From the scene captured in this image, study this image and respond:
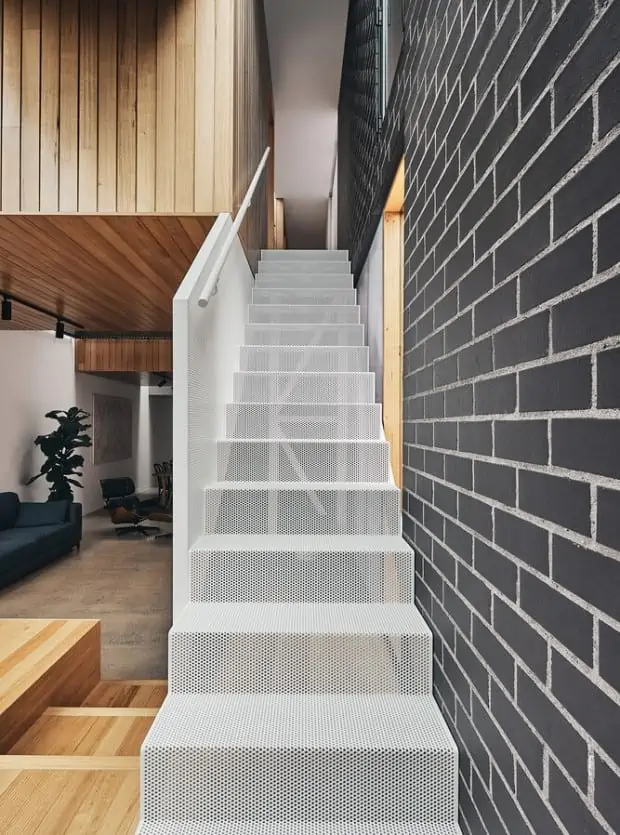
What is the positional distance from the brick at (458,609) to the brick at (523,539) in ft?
1.01

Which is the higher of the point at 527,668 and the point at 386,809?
the point at 527,668

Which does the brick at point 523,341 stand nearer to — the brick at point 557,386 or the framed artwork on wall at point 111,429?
the brick at point 557,386

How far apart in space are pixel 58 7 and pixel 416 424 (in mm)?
2960

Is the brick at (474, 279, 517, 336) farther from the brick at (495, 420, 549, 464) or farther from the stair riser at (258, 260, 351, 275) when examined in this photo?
the stair riser at (258, 260, 351, 275)

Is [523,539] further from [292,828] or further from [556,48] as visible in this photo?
[292,828]

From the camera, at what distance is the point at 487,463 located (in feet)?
4.25

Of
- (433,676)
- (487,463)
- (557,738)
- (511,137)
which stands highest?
(511,137)

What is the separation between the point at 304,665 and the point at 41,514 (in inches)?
211

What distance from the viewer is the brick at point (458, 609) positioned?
1439 mm

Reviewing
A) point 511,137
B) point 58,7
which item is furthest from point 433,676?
point 58,7

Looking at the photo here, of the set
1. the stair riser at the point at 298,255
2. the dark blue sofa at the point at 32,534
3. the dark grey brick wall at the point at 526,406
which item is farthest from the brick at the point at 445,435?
the dark blue sofa at the point at 32,534

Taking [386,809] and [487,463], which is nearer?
[487,463]

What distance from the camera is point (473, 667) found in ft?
4.54

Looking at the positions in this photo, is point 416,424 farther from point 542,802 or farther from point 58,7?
point 58,7
